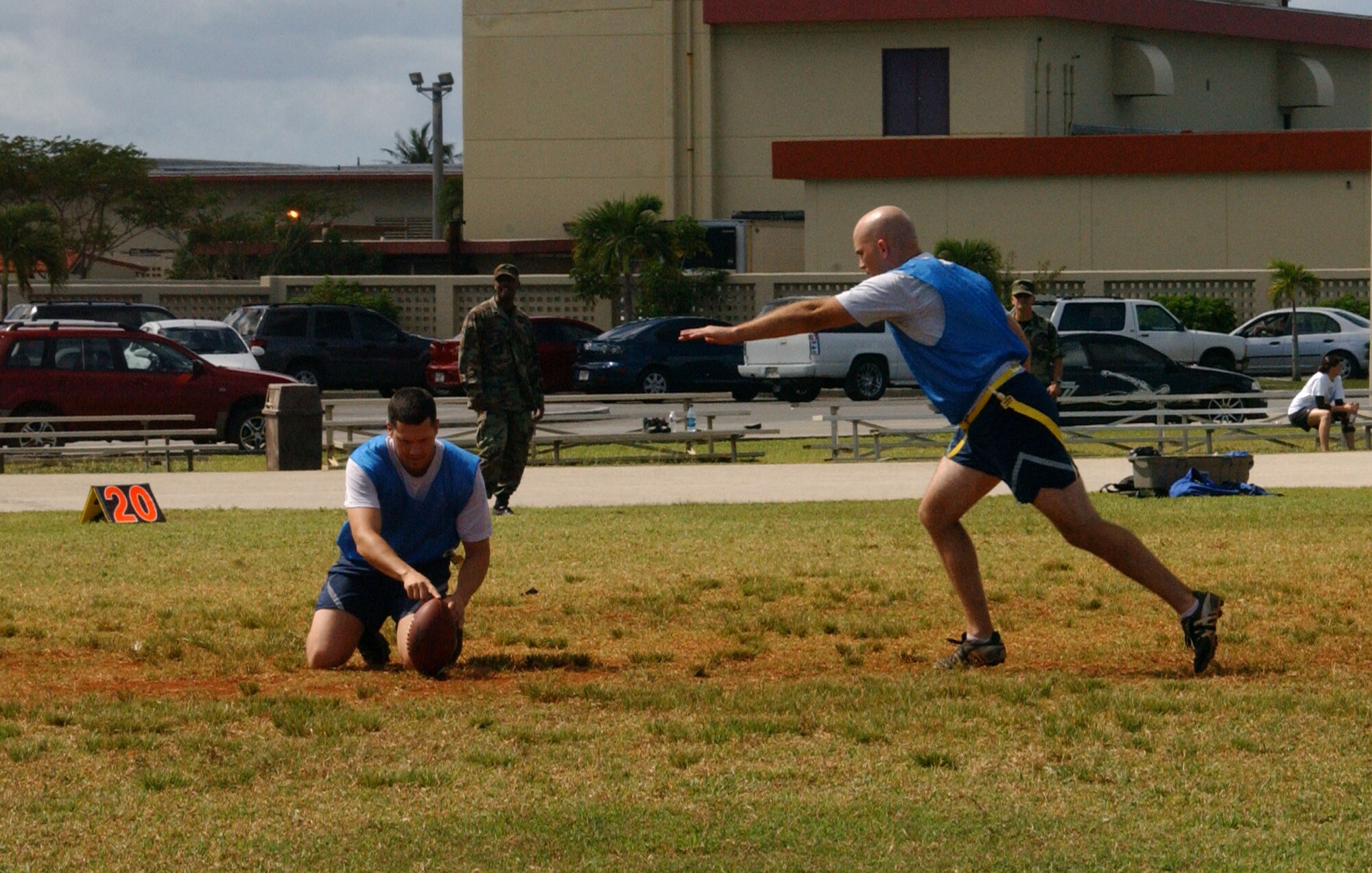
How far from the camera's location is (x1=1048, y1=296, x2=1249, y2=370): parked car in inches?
1371

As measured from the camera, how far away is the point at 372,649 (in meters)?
8.39

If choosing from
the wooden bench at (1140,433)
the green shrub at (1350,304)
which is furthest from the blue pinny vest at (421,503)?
the green shrub at (1350,304)

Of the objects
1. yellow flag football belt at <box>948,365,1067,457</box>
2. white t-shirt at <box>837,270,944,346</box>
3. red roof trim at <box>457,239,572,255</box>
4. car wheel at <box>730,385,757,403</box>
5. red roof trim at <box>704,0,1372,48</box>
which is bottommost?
car wheel at <box>730,385,757,403</box>

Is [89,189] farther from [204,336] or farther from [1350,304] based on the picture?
[1350,304]

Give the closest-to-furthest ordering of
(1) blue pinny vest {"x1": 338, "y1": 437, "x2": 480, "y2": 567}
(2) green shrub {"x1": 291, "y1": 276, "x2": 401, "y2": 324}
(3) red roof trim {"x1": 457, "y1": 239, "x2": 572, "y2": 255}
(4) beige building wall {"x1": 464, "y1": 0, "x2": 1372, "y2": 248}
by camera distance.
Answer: (1) blue pinny vest {"x1": 338, "y1": 437, "x2": 480, "y2": 567} < (2) green shrub {"x1": 291, "y1": 276, "x2": 401, "y2": 324} < (4) beige building wall {"x1": 464, "y1": 0, "x2": 1372, "y2": 248} < (3) red roof trim {"x1": 457, "y1": 239, "x2": 572, "y2": 255}

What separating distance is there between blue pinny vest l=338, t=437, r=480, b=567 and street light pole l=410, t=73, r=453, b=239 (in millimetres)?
51627

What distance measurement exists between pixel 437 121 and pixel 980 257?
76.2 feet

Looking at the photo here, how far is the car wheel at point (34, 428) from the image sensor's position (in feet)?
73.3

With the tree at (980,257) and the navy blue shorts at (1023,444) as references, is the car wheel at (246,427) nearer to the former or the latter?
the navy blue shorts at (1023,444)

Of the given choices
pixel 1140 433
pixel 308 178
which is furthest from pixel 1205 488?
pixel 308 178

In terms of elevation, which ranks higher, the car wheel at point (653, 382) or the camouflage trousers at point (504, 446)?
the car wheel at point (653, 382)

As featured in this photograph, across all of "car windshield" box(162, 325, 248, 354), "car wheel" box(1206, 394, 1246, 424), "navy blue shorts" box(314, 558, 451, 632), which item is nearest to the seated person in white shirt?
"car wheel" box(1206, 394, 1246, 424)

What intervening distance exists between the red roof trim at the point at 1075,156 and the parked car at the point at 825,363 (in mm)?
12676

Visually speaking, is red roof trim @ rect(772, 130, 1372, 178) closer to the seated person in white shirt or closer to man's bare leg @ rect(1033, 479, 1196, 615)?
the seated person in white shirt
